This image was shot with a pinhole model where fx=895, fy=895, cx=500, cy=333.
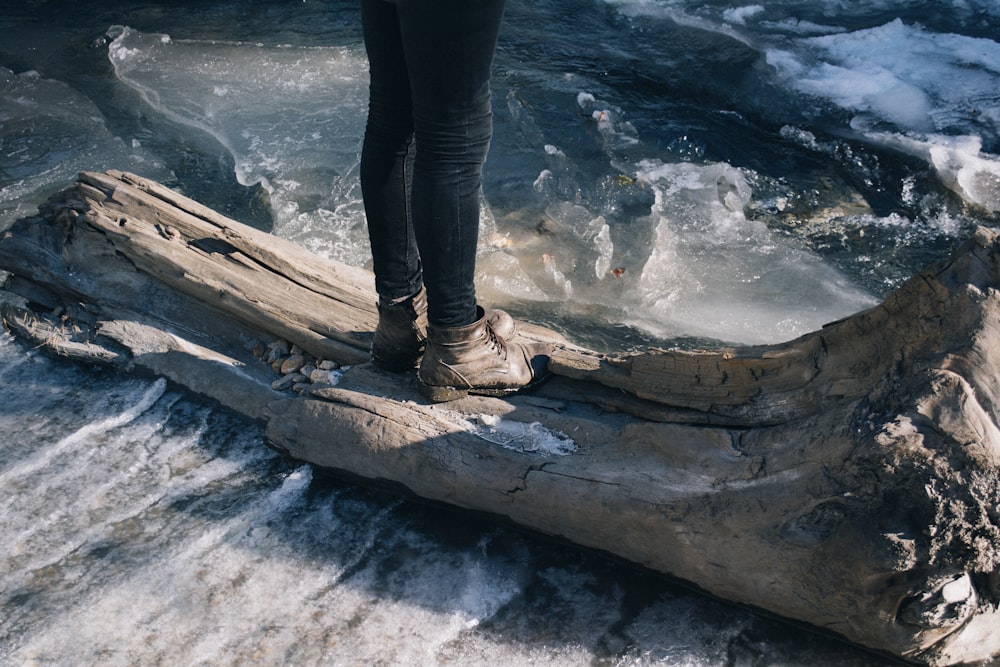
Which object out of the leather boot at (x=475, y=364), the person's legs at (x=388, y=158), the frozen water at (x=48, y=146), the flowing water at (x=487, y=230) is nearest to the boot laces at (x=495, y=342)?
the leather boot at (x=475, y=364)

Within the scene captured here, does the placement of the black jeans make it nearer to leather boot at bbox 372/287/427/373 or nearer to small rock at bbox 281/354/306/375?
leather boot at bbox 372/287/427/373

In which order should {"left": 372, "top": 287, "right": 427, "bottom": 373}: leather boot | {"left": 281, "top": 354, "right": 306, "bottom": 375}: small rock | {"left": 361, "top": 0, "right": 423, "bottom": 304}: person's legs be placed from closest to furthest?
{"left": 361, "top": 0, "right": 423, "bottom": 304}: person's legs
{"left": 372, "top": 287, "right": 427, "bottom": 373}: leather boot
{"left": 281, "top": 354, "right": 306, "bottom": 375}: small rock

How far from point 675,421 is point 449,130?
936 millimetres

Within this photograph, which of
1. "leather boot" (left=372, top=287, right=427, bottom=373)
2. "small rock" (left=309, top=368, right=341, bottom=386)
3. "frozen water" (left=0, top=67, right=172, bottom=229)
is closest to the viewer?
"leather boot" (left=372, top=287, right=427, bottom=373)

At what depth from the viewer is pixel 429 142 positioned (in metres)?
2.02

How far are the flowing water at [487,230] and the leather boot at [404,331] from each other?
1.24 feet

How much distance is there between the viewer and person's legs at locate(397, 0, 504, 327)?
6.04 feet

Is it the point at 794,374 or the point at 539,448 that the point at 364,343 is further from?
the point at 794,374

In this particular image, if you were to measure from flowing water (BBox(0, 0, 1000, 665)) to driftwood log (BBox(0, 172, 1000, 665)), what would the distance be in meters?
0.13

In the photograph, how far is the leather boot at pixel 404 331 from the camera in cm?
247

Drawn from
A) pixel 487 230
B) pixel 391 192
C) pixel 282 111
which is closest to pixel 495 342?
pixel 391 192

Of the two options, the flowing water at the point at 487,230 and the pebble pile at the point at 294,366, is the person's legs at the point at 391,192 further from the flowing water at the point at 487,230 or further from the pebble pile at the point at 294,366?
the flowing water at the point at 487,230

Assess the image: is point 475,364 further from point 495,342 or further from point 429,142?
point 429,142

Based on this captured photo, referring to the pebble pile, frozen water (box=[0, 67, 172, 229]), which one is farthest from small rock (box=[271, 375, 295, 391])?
frozen water (box=[0, 67, 172, 229])
